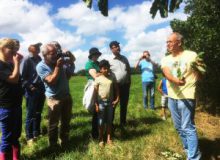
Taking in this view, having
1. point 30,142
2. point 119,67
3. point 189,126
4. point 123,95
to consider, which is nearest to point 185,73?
point 189,126

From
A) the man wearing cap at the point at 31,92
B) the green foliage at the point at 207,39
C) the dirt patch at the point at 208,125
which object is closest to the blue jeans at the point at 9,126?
the man wearing cap at the point at 31,92

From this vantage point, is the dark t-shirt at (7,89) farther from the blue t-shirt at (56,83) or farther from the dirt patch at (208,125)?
the dirt patch at (208,125)

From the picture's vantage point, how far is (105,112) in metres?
7.57

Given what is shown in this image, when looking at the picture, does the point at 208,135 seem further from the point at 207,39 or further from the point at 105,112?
the point at 207,39

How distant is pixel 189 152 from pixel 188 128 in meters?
0.41

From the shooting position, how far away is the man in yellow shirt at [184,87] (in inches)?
241

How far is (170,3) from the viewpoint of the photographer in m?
5.88

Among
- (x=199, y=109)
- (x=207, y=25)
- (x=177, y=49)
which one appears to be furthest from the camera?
(x=199, y=109)

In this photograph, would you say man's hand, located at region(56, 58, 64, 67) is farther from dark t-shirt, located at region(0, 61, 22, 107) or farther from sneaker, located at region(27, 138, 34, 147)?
sneaker, located at region(27, 138, 34, 147)

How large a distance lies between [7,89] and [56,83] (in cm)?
118

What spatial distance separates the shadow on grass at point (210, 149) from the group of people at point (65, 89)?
0.89 meters

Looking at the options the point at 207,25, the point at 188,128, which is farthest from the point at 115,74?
the point at 207,25

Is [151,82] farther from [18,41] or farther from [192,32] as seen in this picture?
[18,41]

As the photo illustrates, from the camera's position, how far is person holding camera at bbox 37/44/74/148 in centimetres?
669
